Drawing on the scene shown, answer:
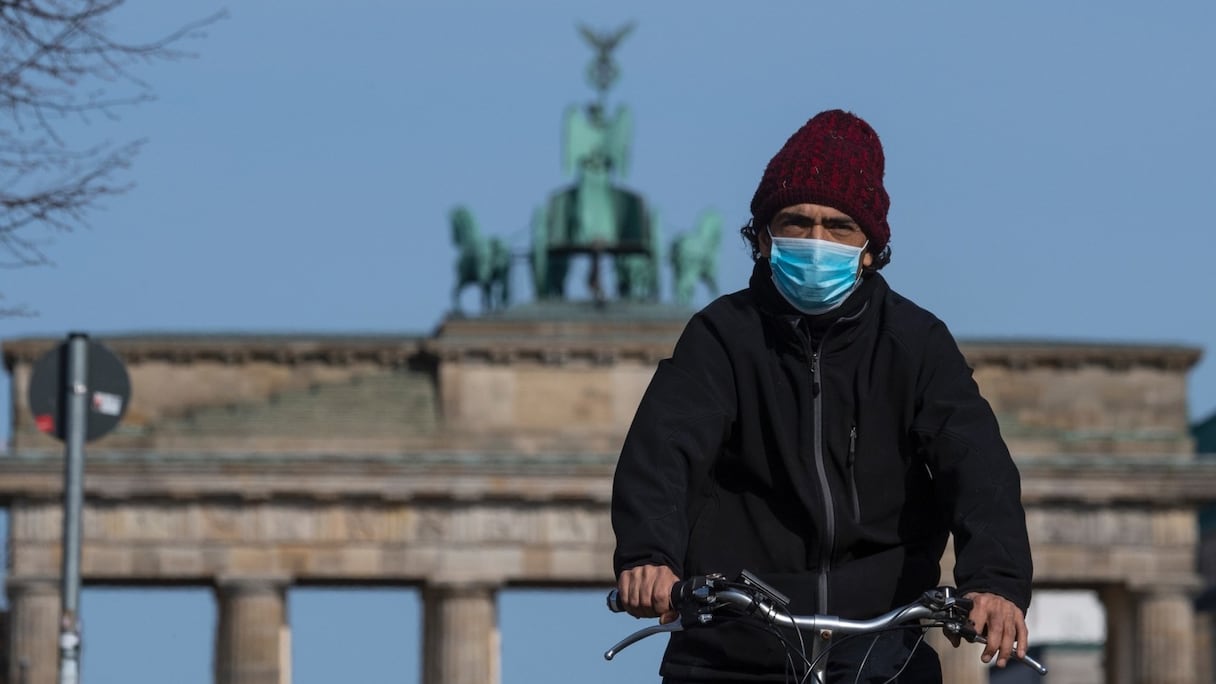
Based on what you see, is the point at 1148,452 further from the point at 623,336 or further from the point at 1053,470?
the point at 623,336

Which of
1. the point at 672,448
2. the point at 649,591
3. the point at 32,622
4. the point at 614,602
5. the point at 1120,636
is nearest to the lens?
the point at 649,591

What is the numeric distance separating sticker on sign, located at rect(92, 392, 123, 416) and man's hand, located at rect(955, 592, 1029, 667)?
9.94m

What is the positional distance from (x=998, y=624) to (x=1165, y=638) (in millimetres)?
62011

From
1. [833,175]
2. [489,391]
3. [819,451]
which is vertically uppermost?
[489,391]

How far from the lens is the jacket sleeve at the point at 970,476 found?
22.4ft

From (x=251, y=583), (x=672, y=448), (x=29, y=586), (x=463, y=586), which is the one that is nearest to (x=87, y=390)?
(x=672, y=448)

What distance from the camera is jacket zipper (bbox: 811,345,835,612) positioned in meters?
6.96

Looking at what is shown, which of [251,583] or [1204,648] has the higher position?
[251,583]

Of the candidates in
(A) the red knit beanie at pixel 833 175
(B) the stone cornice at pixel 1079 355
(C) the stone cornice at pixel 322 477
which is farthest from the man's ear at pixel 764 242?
(B) the stone cornice at pixel 1079 355

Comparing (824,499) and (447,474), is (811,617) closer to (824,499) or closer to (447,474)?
(824,499)

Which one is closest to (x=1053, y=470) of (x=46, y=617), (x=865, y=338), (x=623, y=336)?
(x=623, y=336)

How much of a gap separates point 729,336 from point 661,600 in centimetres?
76

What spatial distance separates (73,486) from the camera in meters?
15.9

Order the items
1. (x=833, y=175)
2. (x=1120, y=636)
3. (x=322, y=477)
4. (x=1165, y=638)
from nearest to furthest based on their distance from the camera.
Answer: (x=833, y=175), (x=322, y=477), (x=1165, y=638), (x=1120, y=636)
